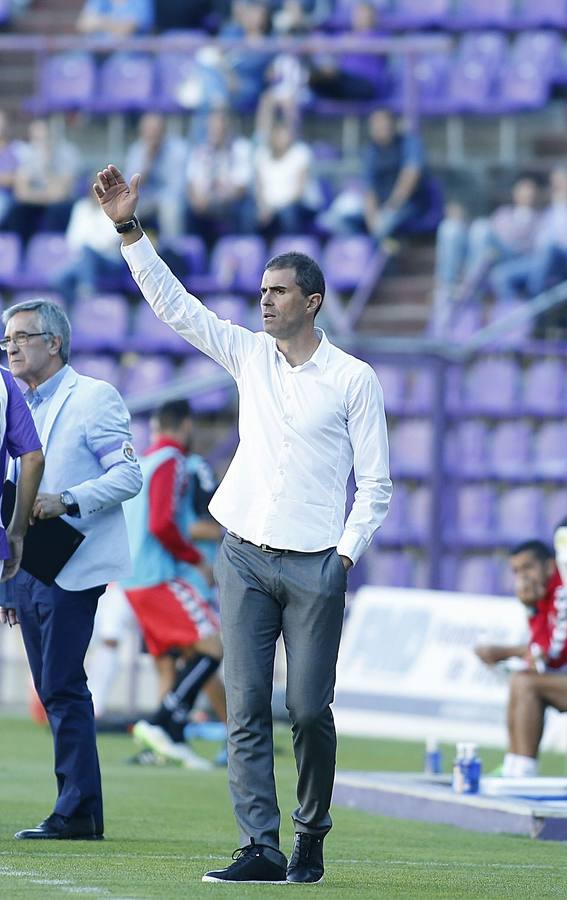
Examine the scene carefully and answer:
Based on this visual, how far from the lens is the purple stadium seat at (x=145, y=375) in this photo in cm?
1755

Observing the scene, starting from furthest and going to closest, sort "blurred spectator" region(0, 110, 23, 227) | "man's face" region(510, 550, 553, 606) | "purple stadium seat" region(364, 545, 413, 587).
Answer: "blurred spectator" region(0, 110, 23, 227)
"purple stadium seat" region(364, 545, 413, 587)
"man's face" region(510, 550, 553, 606)

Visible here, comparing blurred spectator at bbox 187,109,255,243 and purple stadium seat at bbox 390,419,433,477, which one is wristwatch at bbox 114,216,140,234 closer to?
purple stadium seat at bbox 390,419,433,477

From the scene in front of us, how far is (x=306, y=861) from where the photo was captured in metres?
5.81

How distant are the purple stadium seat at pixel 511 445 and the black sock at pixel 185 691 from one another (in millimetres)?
5016

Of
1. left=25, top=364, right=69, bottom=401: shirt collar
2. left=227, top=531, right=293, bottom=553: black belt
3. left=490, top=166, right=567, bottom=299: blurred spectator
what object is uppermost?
left=490, top=166, right=567, bottom=299: blurred spectator

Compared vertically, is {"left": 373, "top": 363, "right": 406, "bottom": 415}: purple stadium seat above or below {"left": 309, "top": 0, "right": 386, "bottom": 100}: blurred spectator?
below

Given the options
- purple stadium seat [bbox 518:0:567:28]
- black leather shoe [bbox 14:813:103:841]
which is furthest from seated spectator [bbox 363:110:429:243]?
black leather shoe [bbox 14:813:103:841]

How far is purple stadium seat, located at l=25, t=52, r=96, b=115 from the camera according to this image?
20.8m

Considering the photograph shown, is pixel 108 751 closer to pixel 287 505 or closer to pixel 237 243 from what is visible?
pixel 287 505

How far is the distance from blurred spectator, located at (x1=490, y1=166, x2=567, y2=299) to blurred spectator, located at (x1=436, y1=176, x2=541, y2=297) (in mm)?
113

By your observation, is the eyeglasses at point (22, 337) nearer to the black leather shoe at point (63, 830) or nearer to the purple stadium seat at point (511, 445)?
the black leather shoe at point (63, 830)

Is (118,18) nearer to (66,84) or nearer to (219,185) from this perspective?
(66,84)

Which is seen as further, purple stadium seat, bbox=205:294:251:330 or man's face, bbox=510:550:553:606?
purple stadium seat, bbox=205:294:251:330

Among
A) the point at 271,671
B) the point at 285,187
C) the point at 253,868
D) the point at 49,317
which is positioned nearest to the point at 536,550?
the point at 49,317
